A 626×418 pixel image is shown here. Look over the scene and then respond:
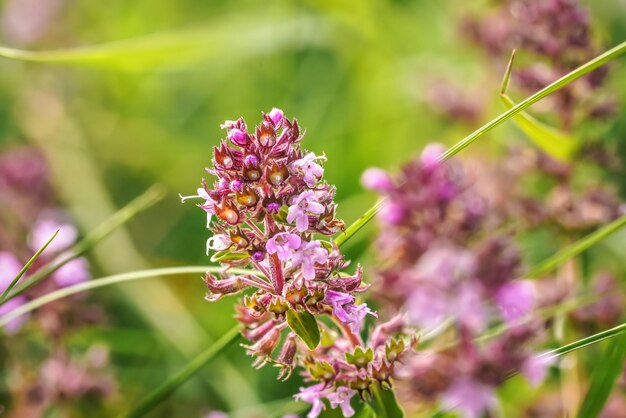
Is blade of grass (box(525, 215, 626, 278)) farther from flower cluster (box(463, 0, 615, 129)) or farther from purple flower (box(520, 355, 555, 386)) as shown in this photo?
flower cluster (box(463, 0, 615, 129))

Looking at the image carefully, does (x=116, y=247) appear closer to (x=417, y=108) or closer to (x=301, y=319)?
(x=417, y=108)

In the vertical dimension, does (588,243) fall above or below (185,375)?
below

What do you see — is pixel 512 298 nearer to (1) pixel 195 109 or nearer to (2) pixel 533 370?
(2) pixel 533 370

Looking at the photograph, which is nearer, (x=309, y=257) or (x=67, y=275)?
(x=309, y=257)

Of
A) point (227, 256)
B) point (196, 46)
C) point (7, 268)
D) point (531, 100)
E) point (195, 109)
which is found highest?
point (195, 109)

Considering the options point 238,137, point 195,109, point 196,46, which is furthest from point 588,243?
point 195,109

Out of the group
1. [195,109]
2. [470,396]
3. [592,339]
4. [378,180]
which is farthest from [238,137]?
[195,109]

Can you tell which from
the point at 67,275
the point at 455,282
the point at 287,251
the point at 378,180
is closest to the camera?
the point at 455,282

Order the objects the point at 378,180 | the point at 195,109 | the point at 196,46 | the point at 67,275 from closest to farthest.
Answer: the point at 378,180
the point at 67,275
the point at 196,46
the point at 195,109
